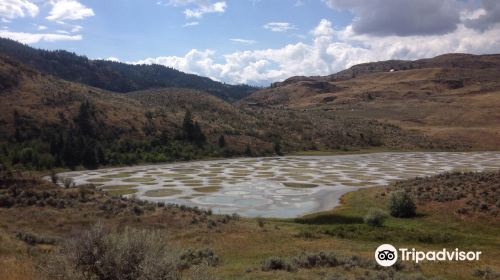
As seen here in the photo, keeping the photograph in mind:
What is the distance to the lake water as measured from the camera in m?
51.5

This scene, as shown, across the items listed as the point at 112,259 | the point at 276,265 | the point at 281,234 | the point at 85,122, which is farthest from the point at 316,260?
the point at 85,122

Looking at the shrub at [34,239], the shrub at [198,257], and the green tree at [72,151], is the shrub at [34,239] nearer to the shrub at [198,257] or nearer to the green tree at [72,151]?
the shrub at [198,257]

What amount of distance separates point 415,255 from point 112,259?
16031 mm

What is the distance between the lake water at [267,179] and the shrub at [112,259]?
1322 inches

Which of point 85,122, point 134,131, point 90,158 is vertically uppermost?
point 85,122

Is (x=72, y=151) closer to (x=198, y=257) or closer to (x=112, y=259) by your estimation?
(x=198, y=257)

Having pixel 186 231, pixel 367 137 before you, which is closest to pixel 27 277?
pixel 186 231

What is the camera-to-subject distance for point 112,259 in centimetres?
1148

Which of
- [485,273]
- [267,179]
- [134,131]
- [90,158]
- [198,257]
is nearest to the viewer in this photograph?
[485,273]

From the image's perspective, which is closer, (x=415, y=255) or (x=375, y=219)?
(x=415, y=255)

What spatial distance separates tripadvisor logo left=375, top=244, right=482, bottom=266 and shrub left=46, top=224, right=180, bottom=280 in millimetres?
10688

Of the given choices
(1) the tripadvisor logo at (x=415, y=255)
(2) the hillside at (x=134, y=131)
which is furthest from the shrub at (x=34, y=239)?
(2) the hillside at (x=134, y=131)

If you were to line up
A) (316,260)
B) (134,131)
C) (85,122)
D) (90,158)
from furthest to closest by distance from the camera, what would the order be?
(134,131) → (85,122) → (90,158) → (316,260)

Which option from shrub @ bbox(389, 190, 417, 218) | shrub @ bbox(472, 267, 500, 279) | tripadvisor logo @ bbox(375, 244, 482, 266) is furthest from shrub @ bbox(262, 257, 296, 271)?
shrub @ bbox(389, 190, 417, 218)
